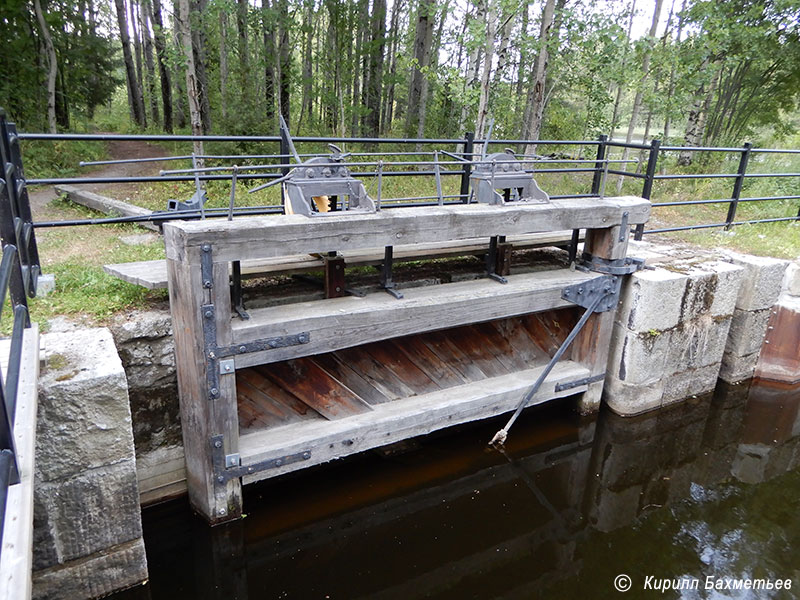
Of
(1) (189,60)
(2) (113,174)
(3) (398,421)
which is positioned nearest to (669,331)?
(3) (398,421)

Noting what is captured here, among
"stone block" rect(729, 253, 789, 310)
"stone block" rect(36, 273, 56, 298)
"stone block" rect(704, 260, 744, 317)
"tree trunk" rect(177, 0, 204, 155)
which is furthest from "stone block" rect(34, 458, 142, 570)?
"tree trunk" rect(177, 0, 204, 155)

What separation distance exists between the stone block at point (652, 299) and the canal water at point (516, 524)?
107cm

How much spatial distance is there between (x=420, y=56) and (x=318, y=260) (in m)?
11.3

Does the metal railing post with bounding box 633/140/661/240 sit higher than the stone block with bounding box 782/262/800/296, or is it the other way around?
the metal railing post with bounding box 633/140/661/240

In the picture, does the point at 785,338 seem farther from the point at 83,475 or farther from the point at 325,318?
the point at 83,475

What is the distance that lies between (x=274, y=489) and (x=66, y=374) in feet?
6.65

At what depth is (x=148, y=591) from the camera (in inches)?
141

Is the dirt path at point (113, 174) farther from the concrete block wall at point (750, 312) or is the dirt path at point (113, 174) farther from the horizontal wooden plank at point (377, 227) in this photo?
the concrete block wall at point (750, 312)

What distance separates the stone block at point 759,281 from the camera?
6.23 meters

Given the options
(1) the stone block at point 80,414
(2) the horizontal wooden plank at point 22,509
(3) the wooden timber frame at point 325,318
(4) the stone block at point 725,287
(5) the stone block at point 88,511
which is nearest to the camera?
(2) the horizontal wooden plank at point 22,509

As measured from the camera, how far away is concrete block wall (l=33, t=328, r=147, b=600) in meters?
3.03

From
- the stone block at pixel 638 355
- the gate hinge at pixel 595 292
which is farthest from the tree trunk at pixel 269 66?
the stone block at pixel 638 355

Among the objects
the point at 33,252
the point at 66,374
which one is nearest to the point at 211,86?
the point at 33,252

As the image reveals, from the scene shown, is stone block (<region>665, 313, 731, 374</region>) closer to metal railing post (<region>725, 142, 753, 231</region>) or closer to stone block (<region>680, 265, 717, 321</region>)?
stone block (<region>680, 265, 717, 321</region>)
